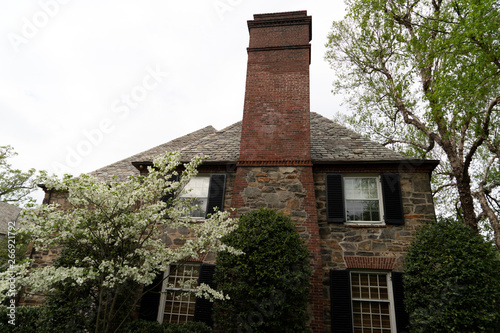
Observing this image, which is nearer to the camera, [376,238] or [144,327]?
[144,327]

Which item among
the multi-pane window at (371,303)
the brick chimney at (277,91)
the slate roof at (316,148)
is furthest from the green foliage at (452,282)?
the brick chimney at (277,91)

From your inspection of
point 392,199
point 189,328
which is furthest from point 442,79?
point 189,328

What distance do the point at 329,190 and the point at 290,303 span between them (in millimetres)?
3261

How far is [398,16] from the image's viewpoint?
11398mm

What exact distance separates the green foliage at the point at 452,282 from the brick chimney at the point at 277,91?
3541mm

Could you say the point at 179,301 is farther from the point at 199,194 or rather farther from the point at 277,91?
the point at 277,91

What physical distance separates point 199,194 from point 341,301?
4647 mm

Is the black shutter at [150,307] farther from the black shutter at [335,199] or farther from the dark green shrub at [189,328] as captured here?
the black shutter at [335,199]

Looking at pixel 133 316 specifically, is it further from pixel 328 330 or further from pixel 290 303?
pixel 328 330

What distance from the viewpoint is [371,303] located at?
702 centimetres

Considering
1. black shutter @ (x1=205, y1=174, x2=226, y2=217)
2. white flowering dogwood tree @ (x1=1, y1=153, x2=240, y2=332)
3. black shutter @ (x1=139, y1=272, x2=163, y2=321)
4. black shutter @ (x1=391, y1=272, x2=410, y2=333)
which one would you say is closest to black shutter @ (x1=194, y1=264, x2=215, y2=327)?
black shutter @ (x1=139, y1=272, x2=163, y2=321)

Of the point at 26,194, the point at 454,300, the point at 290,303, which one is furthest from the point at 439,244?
the point at 26,194

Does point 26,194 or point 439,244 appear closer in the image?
point 439,244

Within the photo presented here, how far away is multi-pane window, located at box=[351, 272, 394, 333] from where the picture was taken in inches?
269
